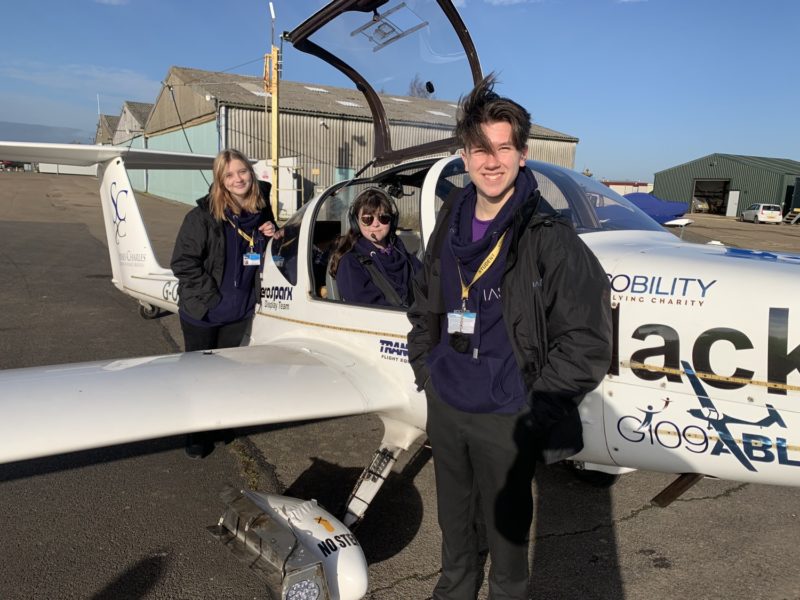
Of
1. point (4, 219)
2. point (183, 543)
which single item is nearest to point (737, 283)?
point (183, 543)

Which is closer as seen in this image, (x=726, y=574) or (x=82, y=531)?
(x=726, y=574)

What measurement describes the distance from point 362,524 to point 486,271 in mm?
1904

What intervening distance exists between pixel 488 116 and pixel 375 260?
1.67 metres

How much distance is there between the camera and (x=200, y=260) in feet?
11.3

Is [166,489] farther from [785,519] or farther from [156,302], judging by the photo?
[785,519]

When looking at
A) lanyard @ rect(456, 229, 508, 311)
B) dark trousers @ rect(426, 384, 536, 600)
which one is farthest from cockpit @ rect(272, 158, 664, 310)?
dark trousers @ rect(426, 384, 536, 600)

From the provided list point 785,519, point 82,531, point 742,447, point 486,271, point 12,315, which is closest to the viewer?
point 486,271

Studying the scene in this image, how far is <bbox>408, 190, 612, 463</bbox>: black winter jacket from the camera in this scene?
67.7 inches

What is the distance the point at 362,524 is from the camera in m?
3.13

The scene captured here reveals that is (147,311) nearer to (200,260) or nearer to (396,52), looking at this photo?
(200,260)

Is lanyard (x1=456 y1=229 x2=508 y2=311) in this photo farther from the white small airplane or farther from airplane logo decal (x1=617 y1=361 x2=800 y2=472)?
airplane logo decal (x1=617 y1=361 x2=800 y2=472)

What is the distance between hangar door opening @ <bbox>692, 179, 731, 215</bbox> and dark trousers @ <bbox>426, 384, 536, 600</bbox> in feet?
188

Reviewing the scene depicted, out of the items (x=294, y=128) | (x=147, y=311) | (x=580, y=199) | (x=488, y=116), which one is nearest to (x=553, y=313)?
(x=488, y=116)

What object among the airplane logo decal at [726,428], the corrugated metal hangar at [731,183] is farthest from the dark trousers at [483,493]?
the corrugated metal hangar at [731,183]
